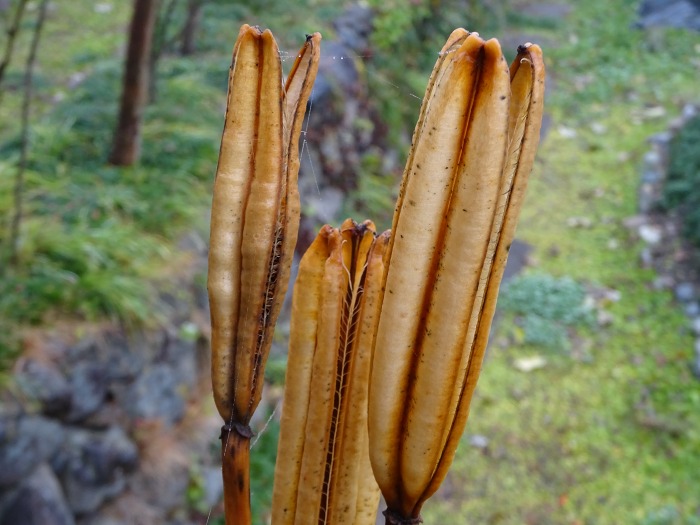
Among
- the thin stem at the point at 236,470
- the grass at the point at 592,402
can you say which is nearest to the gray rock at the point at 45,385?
the grass at the point at 592,402

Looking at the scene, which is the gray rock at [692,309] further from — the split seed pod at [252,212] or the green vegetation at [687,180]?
the split seed pod at [252,212]

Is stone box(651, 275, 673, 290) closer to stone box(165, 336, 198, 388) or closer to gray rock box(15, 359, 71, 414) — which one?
stone box(165, 336, 198, 388)

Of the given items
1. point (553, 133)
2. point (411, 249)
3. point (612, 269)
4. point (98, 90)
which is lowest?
point (612, 269)

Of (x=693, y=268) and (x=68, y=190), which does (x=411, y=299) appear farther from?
(x=693, y=268)

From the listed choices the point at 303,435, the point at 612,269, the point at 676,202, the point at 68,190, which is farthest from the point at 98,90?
the point at 676,202

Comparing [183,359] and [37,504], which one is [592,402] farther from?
[37,504]

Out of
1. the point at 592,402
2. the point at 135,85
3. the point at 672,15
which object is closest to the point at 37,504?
the point at 135,85
